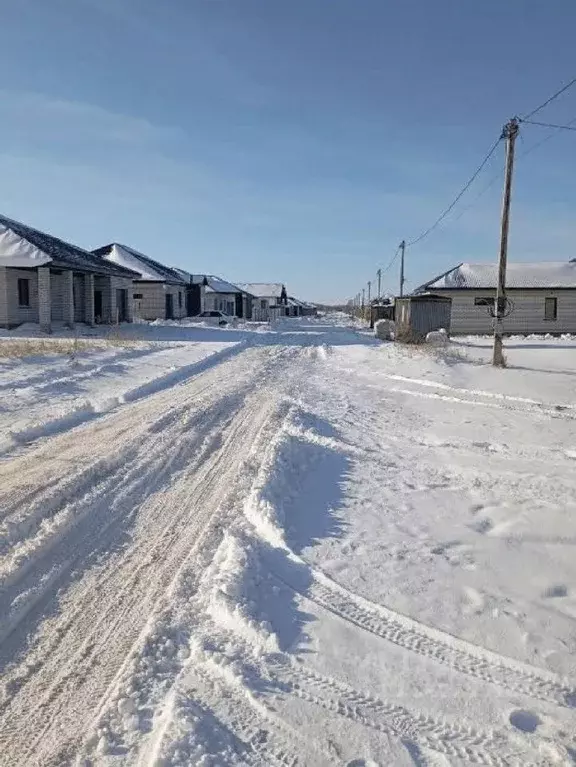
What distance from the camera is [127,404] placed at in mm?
9805

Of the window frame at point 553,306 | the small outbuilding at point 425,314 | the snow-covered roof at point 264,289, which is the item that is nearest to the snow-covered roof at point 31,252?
the small outbuilding at point 425,314

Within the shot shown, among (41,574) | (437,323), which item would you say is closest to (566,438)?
(41,574)

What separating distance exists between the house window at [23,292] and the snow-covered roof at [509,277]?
70.6 ft

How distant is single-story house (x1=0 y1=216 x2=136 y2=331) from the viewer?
24219mm

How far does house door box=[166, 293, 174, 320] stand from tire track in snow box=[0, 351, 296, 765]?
1461 inches

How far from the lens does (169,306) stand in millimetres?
42500

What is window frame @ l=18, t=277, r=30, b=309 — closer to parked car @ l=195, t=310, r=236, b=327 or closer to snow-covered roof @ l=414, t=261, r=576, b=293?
parked car @ l=195, t=310, r=236, b=327

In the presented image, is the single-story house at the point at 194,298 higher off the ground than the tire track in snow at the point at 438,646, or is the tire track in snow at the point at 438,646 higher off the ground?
the single-story house at the point at 194,298

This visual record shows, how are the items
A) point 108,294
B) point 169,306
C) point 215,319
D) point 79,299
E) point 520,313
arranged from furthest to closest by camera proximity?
point 215,319 → point 169,306 → point 520,313 → point 108,294 → point 79,299

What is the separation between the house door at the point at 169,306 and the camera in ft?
138

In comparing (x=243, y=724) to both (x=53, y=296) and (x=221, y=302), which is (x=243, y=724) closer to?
(x=53, y=296)

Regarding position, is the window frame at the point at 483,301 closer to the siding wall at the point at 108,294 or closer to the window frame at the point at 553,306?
the window frame at the point at 553,306

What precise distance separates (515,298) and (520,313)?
1.02 meters

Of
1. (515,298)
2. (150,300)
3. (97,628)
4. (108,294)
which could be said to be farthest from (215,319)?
(97,628)
